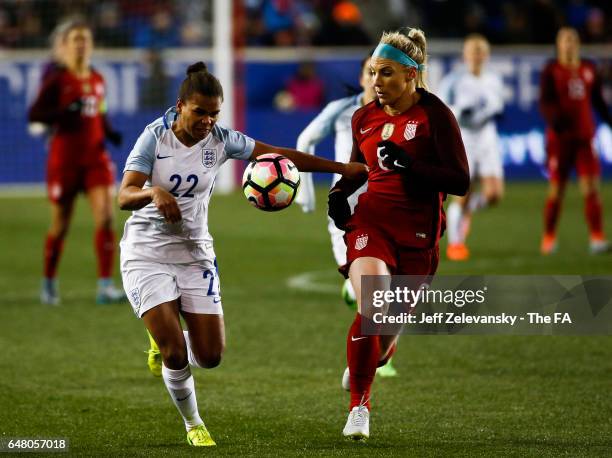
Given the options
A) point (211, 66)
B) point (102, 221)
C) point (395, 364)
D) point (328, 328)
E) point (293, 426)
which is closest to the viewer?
point (293, 426)

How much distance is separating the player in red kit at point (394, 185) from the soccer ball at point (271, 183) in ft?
1.14

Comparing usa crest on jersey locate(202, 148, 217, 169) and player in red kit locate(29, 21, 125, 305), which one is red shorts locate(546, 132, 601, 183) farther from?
usa crest on jersey locate(202, 148, 217, 169)

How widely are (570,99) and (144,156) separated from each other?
984 cm

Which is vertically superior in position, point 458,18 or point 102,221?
point 458,18

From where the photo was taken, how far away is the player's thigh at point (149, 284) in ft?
21.3

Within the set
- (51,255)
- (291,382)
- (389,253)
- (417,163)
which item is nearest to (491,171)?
(51,255)

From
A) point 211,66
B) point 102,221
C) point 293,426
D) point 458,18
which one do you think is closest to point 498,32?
point 458,18

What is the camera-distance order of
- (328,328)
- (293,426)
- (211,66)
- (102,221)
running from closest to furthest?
(293,426) → (328,328) → (102,221) → (211,66)

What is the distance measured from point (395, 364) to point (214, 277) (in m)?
2.61

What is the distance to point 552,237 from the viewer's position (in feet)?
48.6

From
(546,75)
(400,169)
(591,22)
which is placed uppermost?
(591,22)

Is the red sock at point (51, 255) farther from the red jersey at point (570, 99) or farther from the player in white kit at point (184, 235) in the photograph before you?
the red jersey at point (570, 99)

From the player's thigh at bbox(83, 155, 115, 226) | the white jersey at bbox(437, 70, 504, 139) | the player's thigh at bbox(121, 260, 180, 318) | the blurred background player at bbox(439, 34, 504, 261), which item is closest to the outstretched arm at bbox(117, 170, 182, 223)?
the player's thigh at bbox(121, 260, 180, 318)

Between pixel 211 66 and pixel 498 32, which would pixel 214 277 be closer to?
pixel 211 66
